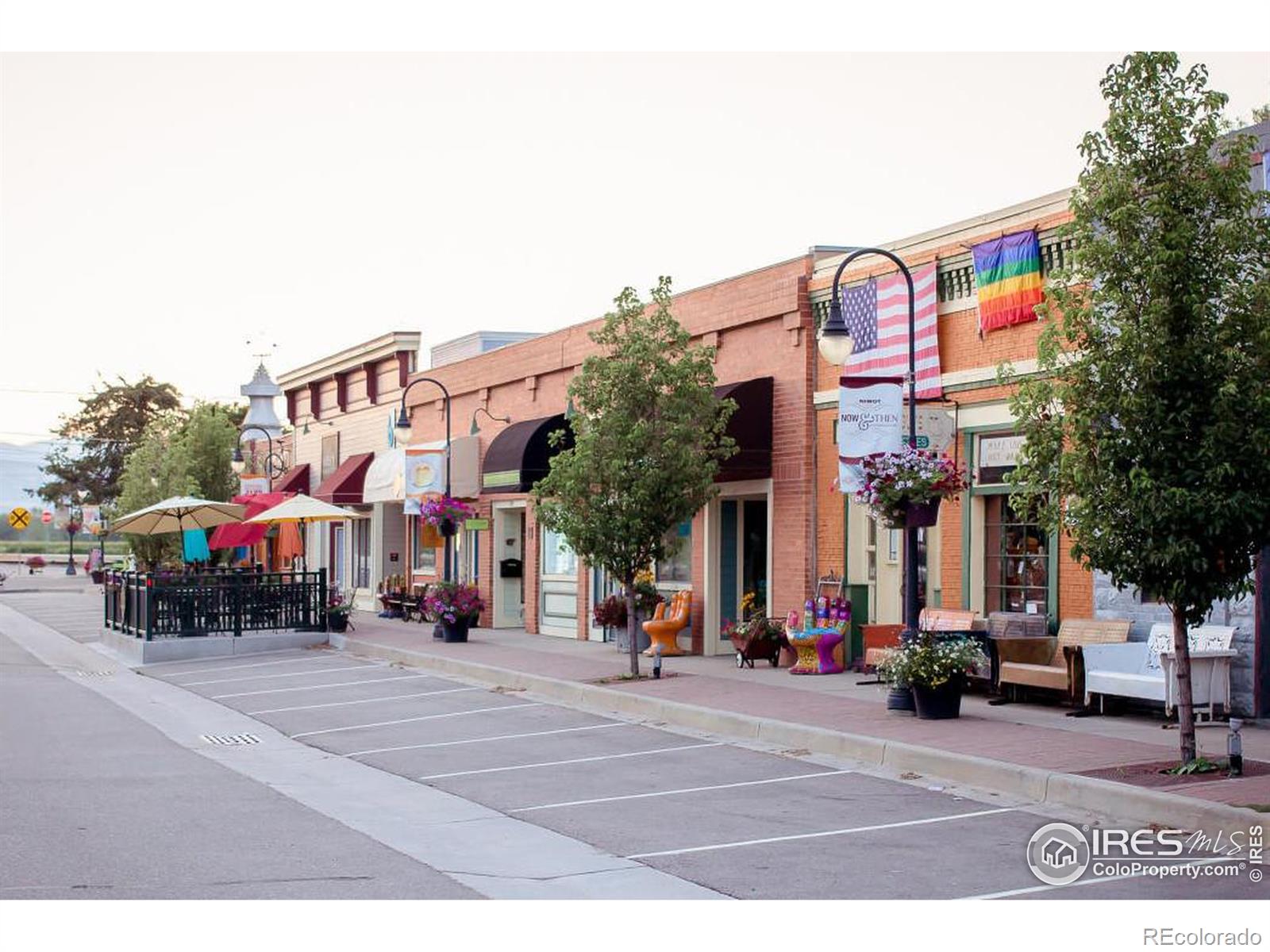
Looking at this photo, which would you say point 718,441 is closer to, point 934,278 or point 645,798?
point 934,278

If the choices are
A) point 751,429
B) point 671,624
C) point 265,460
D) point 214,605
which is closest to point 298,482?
point 265,460

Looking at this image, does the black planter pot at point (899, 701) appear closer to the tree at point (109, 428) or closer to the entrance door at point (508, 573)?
the entrance door at point (508, 573)

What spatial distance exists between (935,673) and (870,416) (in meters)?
3.26

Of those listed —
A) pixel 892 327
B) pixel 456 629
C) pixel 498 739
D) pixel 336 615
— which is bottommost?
pixel 498 739

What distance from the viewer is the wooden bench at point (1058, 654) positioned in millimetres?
15914

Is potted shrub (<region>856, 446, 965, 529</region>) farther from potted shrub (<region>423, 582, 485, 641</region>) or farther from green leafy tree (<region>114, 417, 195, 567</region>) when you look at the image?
green leafy tree (<region>114, 417, 195, 567</region>)

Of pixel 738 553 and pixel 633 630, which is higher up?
pixel 738 553

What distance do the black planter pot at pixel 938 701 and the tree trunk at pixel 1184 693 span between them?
12.1 ft

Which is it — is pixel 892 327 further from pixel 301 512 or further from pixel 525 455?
pixel 301 512

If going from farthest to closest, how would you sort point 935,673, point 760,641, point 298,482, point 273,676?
point 298,482
point 273,676
point 760,641
point 935,673

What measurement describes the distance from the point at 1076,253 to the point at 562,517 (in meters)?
9.73

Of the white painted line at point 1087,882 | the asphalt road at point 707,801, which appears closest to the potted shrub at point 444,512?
the asphalt road at point 707,801

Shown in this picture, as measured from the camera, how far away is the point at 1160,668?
1532cm

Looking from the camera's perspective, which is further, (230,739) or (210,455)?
(210,455)
